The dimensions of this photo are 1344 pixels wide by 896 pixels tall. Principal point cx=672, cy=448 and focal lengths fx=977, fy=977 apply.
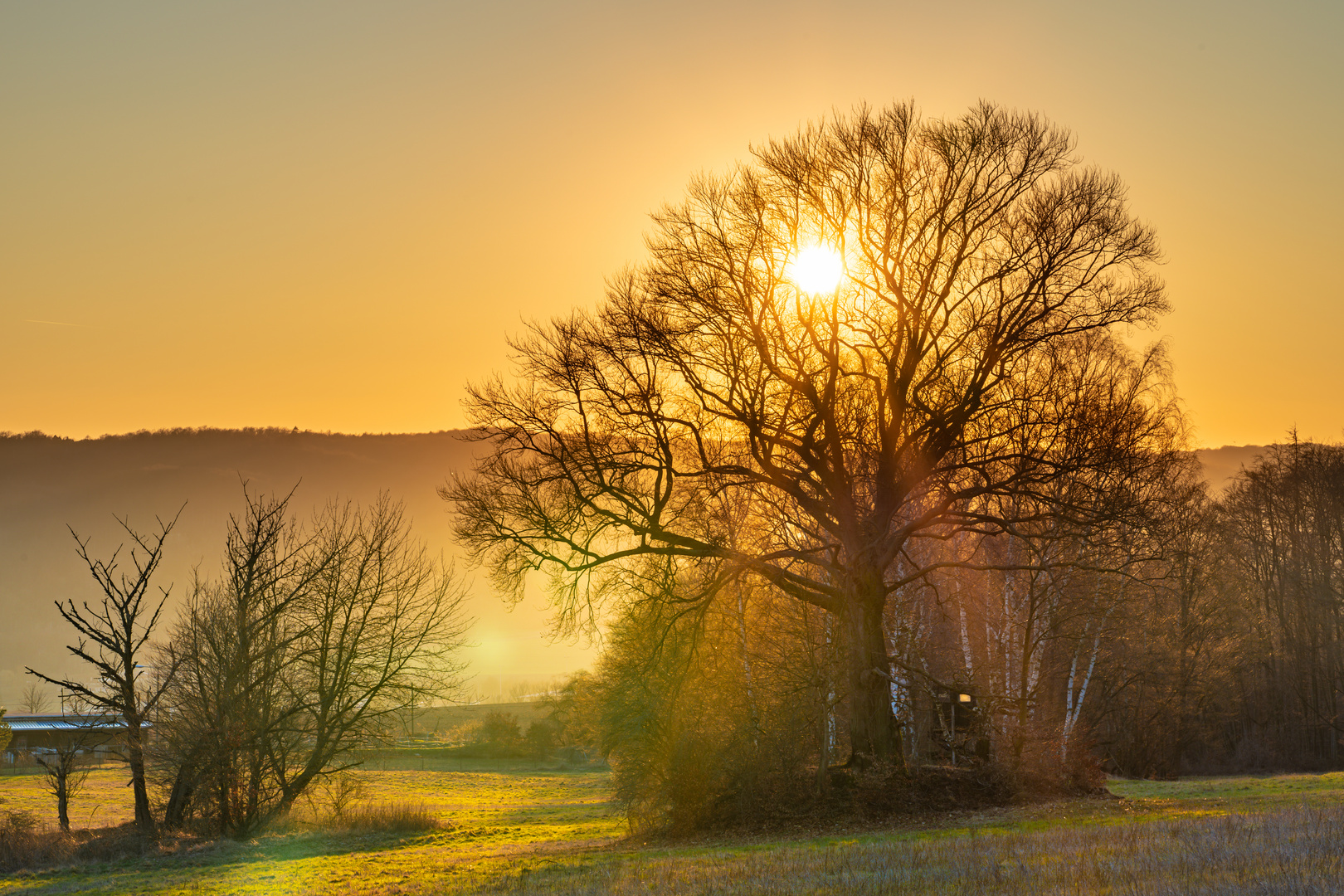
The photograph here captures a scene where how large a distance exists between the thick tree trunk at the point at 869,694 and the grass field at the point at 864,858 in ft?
5.36

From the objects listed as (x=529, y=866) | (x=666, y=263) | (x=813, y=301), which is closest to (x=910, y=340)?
(x=813, y=301)

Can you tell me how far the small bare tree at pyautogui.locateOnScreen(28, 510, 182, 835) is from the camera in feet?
84.0

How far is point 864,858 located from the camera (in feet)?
41.1

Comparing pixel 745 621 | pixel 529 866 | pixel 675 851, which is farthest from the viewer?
pixel 745 621

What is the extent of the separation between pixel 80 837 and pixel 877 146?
2542cm

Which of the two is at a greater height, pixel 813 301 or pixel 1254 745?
pixel 813 301

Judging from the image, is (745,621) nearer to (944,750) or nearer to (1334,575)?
(944,750)

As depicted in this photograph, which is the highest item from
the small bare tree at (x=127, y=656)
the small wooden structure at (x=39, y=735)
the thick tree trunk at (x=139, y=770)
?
the small bare tree at (x=127, y=656)

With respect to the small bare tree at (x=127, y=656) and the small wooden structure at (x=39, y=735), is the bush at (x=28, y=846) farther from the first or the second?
the small wooden structure at (x=39, y=735)

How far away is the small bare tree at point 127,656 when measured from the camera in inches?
1008

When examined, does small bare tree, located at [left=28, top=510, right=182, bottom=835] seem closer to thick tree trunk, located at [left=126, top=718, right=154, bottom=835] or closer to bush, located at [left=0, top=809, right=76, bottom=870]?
thick tree trunk, located at [left=126, top=718, right=154, bottom=835]

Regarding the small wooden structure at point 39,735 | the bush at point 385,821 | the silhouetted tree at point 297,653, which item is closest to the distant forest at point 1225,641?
the silhouetted tree at point 297,653

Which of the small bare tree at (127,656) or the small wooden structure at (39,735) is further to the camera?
the small wooden structure at (39,735)

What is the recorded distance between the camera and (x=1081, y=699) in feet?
106
